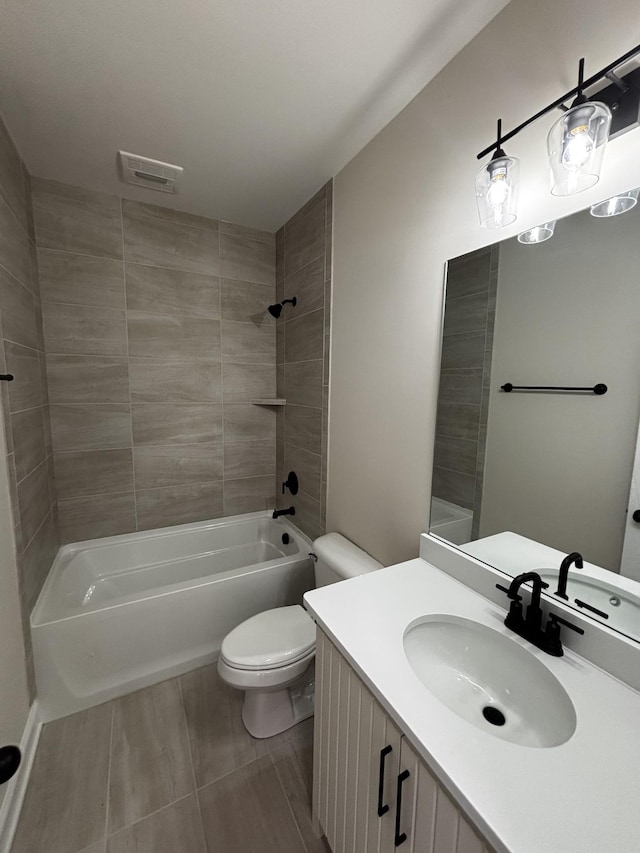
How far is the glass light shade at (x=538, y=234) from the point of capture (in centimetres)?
91

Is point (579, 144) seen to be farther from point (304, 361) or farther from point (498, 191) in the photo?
point (304, 361)

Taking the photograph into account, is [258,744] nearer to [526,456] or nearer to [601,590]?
[601,590]

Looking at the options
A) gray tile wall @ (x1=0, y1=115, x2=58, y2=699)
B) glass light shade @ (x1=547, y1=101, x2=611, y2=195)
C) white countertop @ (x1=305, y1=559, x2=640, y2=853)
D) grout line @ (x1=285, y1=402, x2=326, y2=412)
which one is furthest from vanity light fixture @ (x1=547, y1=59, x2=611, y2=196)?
gray tile wall @ (x1=0, y1=115, x2=58, y2=699)

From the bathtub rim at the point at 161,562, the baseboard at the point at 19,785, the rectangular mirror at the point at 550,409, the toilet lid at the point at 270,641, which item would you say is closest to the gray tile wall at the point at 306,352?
the bathtub rim at the point at 161,562

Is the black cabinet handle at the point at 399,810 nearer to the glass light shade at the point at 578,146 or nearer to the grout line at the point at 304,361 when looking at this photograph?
the glass light shade at the point at 578,146

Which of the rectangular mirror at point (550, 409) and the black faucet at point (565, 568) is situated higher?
the rectangular mirror at point (550, 409)

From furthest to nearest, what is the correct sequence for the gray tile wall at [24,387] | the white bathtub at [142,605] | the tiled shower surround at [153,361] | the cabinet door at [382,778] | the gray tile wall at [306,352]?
the gray tile wall at [306,352] < the tiled shower surround at [153,361] < the white bathtub at [142,605] < the gray tile wall at [24,387] < the cabinet door at [382,778]

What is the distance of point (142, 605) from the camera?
1.61m

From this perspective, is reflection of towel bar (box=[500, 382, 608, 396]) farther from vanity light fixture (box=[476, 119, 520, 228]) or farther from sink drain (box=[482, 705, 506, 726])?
sink drain (box=[482, 705, 506, 726])

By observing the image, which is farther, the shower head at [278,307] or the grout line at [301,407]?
the shower head at [278,307]

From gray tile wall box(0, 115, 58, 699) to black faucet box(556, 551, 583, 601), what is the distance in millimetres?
1841

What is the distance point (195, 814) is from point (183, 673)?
636mm

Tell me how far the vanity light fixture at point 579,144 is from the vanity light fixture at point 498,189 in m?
0.11

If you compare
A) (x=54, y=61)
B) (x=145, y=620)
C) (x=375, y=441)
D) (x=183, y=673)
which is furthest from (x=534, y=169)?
(x=183, y=673)
